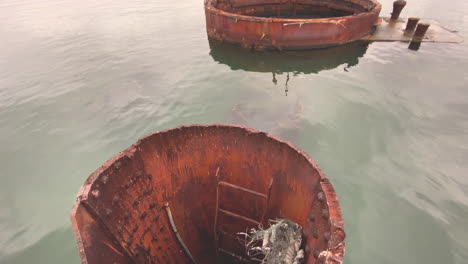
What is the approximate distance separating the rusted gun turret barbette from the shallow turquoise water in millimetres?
1843

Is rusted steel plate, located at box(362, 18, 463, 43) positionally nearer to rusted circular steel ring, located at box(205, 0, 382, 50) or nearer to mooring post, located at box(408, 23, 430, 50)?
mooring post, located at box(408, 23, 430, 50)

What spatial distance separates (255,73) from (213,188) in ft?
20.7

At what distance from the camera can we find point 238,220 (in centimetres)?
324

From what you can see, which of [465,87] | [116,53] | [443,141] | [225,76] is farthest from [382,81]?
[116,53]

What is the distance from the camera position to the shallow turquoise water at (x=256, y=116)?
3.91 m

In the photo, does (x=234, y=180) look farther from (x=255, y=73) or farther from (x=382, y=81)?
(x=382, y=81)

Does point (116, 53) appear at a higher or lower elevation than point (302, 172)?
lower

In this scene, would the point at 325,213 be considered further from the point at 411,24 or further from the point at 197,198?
the point at 411,24

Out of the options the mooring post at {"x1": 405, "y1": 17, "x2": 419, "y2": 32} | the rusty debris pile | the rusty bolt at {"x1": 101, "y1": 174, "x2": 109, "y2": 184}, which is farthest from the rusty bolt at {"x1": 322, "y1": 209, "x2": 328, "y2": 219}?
the mooring post at {"x1": 405, "y1": 17, "x2": 419, "y2": 32}

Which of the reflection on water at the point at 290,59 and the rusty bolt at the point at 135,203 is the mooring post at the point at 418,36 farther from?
the rusty bolt at the point at 135,203

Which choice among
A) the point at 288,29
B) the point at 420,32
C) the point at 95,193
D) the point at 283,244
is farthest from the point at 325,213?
the point at 420,32

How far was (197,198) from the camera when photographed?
10.3 ft

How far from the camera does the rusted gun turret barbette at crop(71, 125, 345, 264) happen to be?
2.17 metres

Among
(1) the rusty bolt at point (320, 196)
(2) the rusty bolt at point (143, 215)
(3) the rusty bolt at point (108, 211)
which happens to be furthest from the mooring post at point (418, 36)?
(3) the rusty bolt at point (108, 211)
